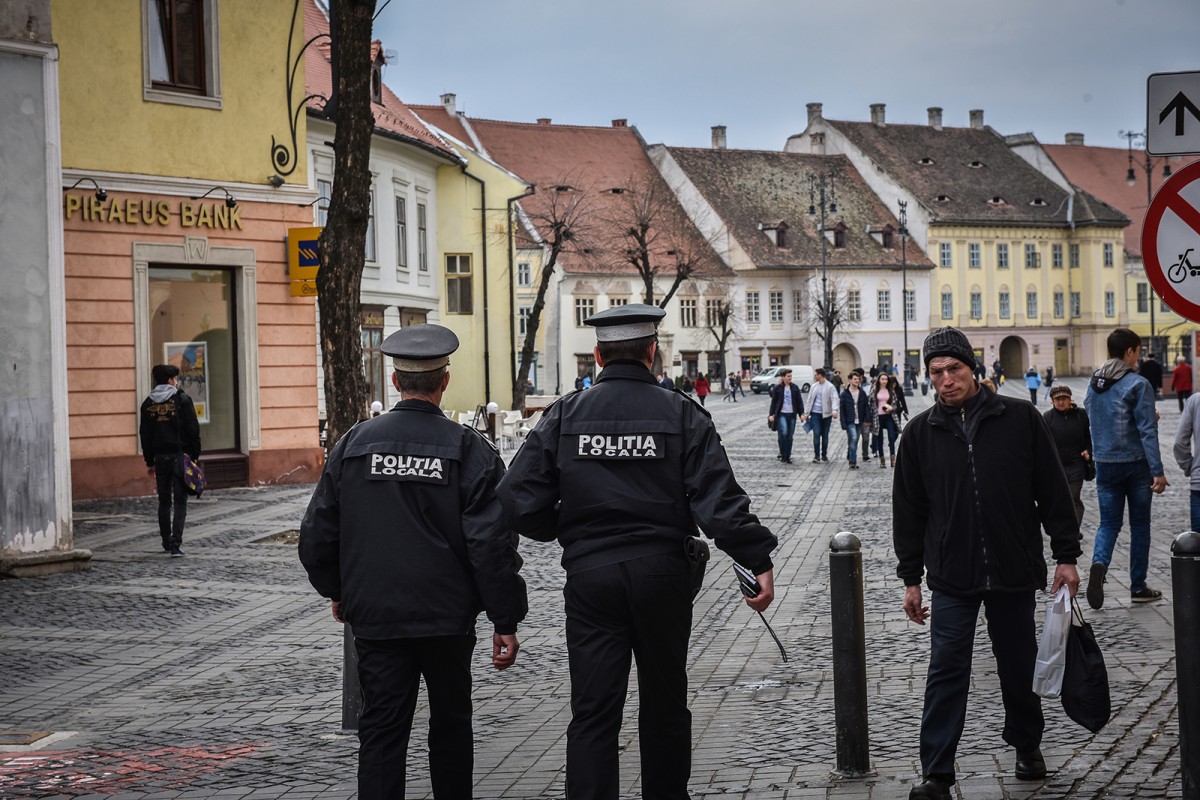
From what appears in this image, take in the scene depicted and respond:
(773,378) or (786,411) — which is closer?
(786,411)

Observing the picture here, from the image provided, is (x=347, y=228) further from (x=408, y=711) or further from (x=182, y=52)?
(x=408, y=711)

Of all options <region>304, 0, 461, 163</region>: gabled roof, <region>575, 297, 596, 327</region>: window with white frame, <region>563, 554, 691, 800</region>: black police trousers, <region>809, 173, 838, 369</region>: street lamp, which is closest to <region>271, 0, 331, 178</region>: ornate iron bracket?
<region>304, 0, 461, 163</region>: gabled roof

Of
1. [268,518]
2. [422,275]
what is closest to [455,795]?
[268,518]

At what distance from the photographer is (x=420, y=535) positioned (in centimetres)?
545

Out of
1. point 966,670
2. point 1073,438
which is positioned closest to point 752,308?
point 1073,438

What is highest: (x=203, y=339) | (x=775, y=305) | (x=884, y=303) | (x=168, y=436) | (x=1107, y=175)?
(x=1107, y=175)

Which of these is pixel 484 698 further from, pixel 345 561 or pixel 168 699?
pixel 345 561

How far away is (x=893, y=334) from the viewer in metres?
89.6

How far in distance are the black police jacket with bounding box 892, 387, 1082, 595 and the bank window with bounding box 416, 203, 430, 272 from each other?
116ft

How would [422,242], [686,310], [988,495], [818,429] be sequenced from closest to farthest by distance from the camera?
1. [988,495]
2. [818,429]
3. [422,242]
4. [686,310]

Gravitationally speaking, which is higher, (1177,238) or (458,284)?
(458,284)

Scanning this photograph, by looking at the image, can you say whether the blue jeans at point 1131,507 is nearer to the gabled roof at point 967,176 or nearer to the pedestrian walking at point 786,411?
the pedestrian walking at point 786,411

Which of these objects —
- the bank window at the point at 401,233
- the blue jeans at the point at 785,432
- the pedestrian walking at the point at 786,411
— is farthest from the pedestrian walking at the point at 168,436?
the bank window at the point at 401,233

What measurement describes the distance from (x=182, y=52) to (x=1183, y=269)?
743 inches
